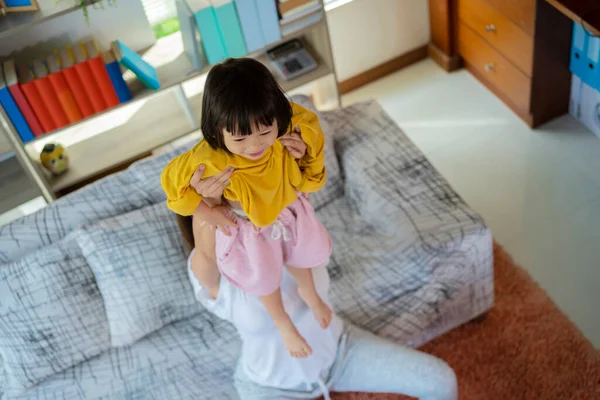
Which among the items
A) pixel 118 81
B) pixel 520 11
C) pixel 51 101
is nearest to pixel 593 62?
pixel 520 11

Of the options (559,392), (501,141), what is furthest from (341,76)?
(559,392)

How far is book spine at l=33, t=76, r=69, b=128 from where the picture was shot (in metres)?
2.38

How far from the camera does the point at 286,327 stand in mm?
1591

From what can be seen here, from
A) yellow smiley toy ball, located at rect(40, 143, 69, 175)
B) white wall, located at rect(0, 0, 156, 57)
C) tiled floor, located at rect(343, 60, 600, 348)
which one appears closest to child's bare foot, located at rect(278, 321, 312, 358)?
tiled floor, located at rect(343, 60, 600, 348)

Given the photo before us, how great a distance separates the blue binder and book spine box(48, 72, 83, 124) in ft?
5.88

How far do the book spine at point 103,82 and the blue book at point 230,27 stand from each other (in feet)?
1.42

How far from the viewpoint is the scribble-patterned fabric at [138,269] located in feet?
6.34

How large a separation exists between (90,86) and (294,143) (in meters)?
1.37

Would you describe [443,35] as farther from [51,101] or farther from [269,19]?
[51,101]

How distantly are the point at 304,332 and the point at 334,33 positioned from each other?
1.65 metres

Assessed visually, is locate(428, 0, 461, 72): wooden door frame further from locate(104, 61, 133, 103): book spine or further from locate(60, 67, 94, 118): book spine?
locate(60, 67, 94, 118): book spine

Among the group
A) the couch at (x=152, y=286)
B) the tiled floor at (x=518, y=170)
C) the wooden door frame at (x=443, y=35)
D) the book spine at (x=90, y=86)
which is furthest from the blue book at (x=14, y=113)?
the wooden door frame at (x=443, y=35)

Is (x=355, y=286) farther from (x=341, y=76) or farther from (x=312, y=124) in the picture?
(x=341, y=76)

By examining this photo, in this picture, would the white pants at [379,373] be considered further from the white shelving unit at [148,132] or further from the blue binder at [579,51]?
the blue binder at [579,51]
